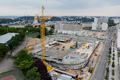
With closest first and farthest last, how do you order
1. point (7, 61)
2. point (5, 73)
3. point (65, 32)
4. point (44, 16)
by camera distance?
point (5, 73) → point (44, 16) → point (7, 61) → point (65, 32)

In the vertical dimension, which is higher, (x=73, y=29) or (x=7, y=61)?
(x=73, y=29)

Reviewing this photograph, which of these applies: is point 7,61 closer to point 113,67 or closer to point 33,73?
point 33,73

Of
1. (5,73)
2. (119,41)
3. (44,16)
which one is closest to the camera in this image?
(5,73)

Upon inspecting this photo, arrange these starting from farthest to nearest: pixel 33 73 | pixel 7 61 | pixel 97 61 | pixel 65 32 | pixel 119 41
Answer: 1. pixel 65 32
2. pixel 119 41
3. pixel 97 61
4. pixel 7 61
5. pixel 33 73

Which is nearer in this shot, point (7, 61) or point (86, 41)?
point (7, 61)

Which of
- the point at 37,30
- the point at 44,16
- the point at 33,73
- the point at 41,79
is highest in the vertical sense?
the point at 44,16

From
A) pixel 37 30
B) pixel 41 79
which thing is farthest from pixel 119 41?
pixel 37 30

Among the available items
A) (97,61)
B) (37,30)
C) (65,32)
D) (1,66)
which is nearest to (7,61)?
(1,66)

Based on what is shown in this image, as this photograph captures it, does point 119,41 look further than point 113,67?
Yes

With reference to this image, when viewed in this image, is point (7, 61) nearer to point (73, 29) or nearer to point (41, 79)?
point (41, 79)
